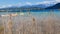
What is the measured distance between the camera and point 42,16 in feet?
6.56

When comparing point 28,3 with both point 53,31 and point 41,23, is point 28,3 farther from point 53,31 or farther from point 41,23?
point 53,31

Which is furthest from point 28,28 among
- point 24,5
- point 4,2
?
point 4,2

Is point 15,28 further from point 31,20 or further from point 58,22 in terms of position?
point 58,22

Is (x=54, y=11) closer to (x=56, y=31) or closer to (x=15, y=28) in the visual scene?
(x=56, y=31)

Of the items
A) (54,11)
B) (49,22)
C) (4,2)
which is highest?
(4,2)

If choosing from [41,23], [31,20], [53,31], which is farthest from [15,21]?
[53,31]

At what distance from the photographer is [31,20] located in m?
2.01

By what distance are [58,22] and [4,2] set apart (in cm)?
80

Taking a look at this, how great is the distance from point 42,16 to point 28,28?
25 centimetres

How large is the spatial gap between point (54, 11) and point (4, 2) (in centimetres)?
71

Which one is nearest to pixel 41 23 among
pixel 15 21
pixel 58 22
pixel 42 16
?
pixel 42 16

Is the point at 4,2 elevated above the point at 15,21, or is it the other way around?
the point at 4,2

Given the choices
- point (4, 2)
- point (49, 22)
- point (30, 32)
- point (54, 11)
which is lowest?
point (30, 32)

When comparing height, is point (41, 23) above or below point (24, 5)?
below
